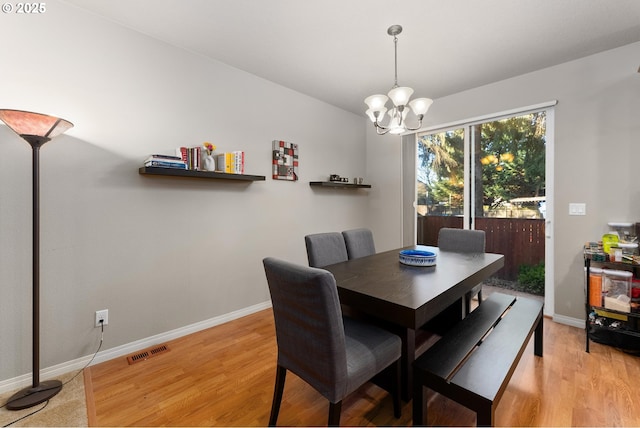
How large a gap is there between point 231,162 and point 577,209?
11.1 feet

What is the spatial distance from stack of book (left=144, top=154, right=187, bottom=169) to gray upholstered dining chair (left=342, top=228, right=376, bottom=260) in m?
1.50

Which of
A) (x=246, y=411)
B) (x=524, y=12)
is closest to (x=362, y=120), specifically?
(x=524, y=12)

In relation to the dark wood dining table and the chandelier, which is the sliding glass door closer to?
the dark wood dining table

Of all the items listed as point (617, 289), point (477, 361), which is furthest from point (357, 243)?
point (617, 289)

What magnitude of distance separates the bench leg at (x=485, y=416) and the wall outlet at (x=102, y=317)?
2491 millimetres

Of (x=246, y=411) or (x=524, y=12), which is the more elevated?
(x=524, y=12)

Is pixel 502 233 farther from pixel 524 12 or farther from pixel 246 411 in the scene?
pixel 246 411

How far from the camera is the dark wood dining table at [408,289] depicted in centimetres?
125

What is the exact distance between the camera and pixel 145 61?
230cm

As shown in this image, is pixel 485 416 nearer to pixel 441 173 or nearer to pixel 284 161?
pixel 284 161

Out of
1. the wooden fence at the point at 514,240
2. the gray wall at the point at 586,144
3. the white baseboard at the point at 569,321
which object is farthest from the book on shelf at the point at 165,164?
the white baseboard at the point at 569,321

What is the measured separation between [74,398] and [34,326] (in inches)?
19.8

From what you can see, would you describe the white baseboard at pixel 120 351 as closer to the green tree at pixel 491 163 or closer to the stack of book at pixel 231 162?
the stack of book at pixel 231 162

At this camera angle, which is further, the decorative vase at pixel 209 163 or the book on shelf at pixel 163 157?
the decorative vase at pixel 209 163
